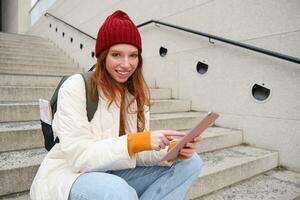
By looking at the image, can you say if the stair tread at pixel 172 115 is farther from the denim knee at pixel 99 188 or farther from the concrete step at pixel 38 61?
the concrete step at pixel 38 61

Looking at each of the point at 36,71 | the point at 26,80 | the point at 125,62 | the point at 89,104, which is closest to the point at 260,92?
the point at 125,62

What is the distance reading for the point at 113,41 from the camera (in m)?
1.22

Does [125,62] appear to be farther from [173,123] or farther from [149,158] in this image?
[173,123]

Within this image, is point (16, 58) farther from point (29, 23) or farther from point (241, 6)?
point (29, 23)

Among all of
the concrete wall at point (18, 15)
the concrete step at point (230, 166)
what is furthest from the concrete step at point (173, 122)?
the concrete wall at point (18, 15)

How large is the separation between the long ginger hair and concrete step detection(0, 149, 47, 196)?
763mm

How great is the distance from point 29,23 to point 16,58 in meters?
7.45

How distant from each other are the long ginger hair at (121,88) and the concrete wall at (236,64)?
67.7 inches

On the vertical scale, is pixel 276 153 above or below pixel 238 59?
below

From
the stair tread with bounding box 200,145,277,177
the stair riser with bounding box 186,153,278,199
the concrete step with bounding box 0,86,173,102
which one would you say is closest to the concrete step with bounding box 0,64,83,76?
the concrete step with bounding box 0,86,173,102

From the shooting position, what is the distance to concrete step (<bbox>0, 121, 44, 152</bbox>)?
1.94m

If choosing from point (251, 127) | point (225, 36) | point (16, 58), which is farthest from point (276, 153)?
point (16, 58)

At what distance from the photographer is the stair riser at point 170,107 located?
327cm

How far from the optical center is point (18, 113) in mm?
2352
